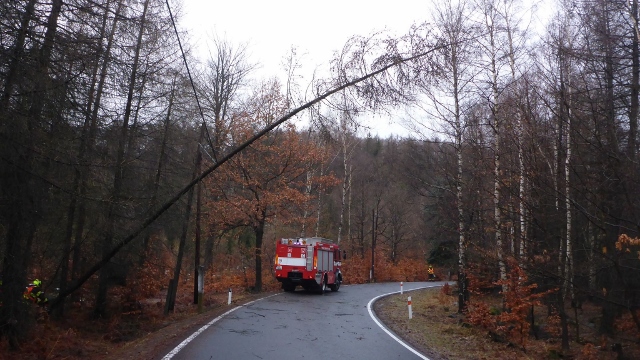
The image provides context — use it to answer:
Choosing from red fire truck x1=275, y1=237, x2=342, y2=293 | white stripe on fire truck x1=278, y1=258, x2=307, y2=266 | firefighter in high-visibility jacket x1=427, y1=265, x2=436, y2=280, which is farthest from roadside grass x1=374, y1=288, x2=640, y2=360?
firefighter in high-visibility jacket x1=427, y1=265, x2=436, y2=280

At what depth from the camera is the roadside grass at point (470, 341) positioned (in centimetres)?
1227

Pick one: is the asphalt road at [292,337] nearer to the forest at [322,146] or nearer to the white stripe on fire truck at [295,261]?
the forest at [322,146]

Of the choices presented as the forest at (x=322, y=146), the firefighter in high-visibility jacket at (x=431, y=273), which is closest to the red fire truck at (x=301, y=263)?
the forest at (x=322, y=146)

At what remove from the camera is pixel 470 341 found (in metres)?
13.8

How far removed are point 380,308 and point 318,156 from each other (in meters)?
9.48

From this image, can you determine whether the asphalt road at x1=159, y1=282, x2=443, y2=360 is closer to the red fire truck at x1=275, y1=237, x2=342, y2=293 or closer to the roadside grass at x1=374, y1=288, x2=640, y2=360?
the roadside grass at x1=374, y1=288, x2=640, y2=360

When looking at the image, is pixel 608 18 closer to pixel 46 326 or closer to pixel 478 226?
pixel 478 226

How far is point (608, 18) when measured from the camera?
35.1ft

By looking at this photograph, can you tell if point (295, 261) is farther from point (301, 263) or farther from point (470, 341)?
point (470, 341)

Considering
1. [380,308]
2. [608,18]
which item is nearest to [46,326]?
[380,308]

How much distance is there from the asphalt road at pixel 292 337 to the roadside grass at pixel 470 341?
2.48ft

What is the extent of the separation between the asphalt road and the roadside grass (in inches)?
29.8

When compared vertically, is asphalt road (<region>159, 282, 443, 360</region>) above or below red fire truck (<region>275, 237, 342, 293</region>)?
below

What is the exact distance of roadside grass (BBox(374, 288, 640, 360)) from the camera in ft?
40.3
